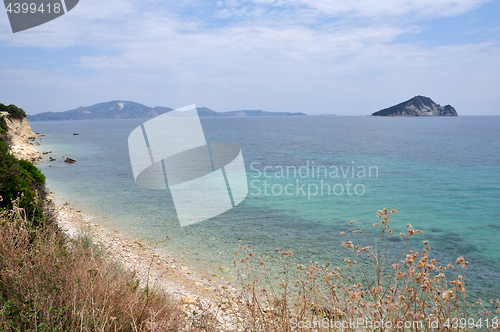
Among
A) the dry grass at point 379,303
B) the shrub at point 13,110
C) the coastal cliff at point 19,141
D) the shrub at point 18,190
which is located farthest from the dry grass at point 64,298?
the shrub at point 13,110

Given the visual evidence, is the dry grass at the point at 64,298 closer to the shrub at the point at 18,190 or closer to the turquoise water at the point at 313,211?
the shrub at the point at 18,190

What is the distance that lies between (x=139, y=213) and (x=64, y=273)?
11516mm

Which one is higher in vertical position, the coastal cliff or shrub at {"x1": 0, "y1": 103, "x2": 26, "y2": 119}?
shrub at {"x1": 0, "y1": 103, "x2": 26, "y2": 119}

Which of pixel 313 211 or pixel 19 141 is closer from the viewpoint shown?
pixel 313 211

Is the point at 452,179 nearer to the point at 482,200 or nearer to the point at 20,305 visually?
the point at 482,200

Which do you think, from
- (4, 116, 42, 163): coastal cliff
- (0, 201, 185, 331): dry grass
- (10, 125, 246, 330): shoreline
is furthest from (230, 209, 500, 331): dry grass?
(4, 116, 42, 163): coastal cliff

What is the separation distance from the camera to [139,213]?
1507cm

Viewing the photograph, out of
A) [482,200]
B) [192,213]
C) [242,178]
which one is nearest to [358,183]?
[482,200]

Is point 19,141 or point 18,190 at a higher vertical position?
point 19,141

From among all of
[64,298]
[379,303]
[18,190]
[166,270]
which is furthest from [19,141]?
[379,303]

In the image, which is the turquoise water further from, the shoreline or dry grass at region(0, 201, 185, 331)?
dry grass at region(0, 201, 185, 331)

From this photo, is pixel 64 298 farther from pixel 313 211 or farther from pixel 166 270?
pixel 313 211

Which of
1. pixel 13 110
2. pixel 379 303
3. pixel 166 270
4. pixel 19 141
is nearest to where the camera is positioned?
pixel 379 303

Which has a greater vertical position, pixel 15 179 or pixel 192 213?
pixel 15 179
